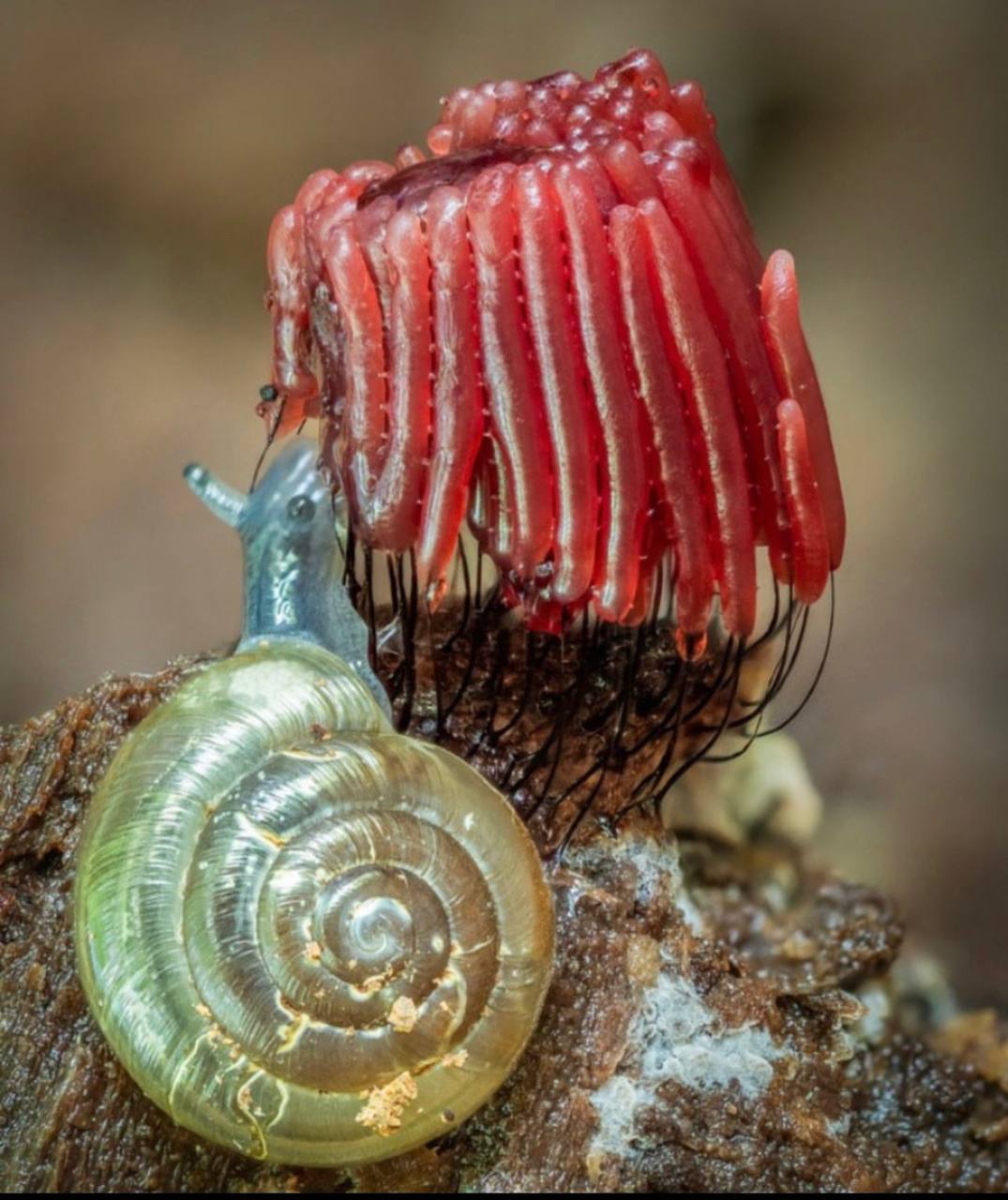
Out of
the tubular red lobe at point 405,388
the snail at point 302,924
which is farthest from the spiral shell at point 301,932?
the tubular red lobe at point 405,388

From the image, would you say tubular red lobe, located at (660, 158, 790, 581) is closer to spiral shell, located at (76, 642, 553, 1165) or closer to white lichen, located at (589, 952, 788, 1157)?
spiral shell, located at (76, 642, 553, 1165)

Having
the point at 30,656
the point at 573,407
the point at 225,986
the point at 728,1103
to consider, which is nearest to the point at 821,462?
the point at 573,407

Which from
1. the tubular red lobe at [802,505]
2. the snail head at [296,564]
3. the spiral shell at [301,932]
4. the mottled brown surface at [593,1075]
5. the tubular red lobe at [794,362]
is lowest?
the mottled brown surface at [593,1075]

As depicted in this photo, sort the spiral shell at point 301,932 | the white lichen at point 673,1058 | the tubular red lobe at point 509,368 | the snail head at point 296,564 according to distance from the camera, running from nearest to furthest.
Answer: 1. the spiral shell at point 301,932
2. the tubular red lobe at point 509,368
3. the white lichen at point 673,1058
4. the snail head at point 296,564

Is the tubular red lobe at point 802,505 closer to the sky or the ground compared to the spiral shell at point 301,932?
closer to the sky

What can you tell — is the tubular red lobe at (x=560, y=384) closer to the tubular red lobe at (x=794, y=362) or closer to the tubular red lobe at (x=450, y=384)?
the tubular red lobe at (x=450, y=384)

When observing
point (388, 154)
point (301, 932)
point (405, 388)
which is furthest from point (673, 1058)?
point (388, 154)

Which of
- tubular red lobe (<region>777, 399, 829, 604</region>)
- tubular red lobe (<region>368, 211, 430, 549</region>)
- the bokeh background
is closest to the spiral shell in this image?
tubular red lobe (<region>368, 211, 430, 549</region>)

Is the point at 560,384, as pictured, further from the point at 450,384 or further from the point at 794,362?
the point at 794,362
